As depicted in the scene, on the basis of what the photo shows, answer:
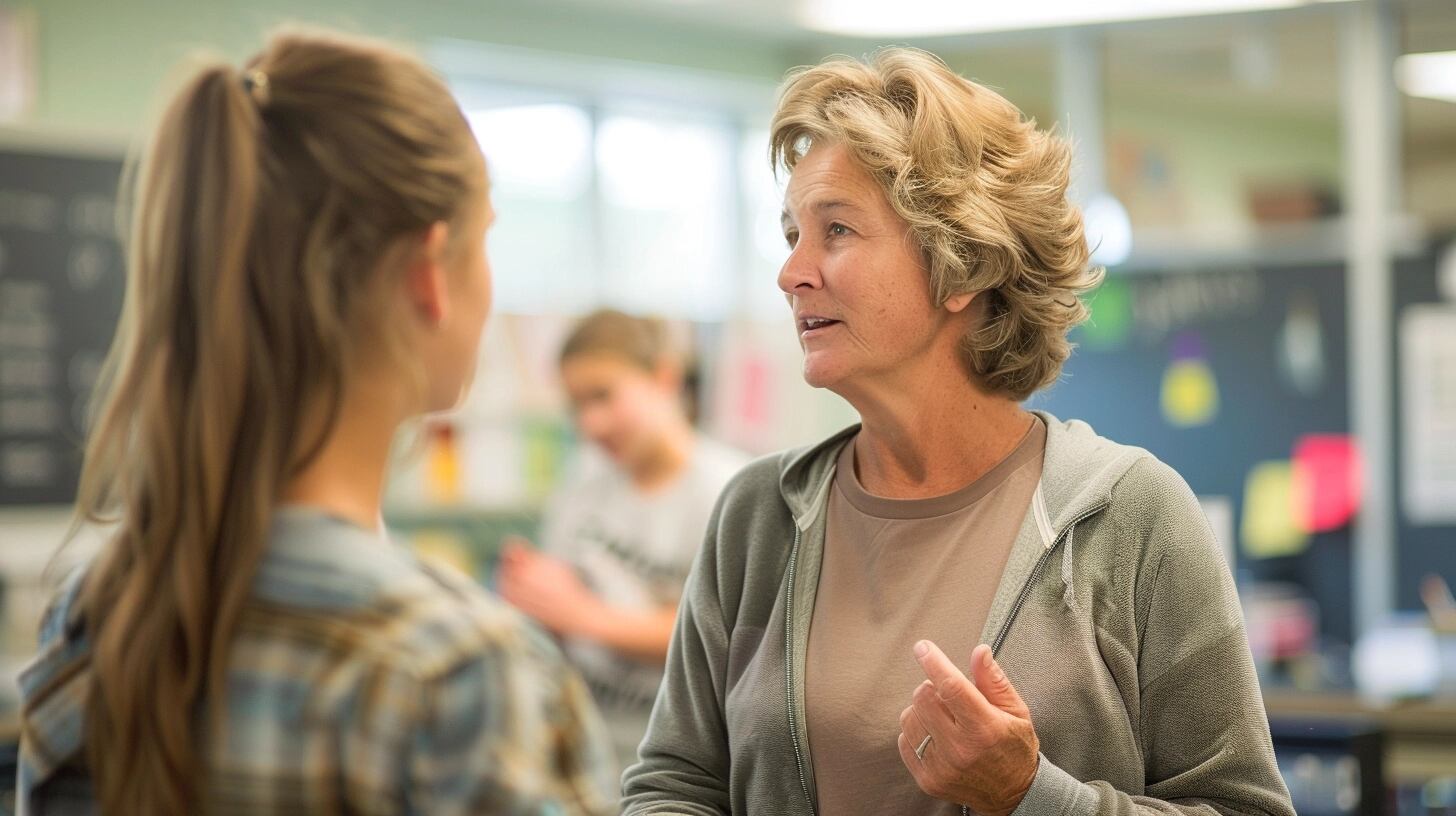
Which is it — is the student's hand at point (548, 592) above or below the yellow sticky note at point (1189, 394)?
below

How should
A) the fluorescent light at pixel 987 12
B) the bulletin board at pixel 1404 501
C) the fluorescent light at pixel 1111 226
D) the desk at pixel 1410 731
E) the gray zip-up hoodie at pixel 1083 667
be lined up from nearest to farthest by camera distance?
1. the gray zip-up hoodie at pixel 1083 667
2. the desk at pixel 1410 731
3. the bulletin board at pixel 1404 501
4. the fluorescent light at pixel 987 12
5. the fluorescent light at pixel 1111 226

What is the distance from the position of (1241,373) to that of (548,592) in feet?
10.2

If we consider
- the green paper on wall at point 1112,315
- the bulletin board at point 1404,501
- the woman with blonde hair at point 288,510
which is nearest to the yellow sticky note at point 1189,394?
the green paper on wall at point 1112,315

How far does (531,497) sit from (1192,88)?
3.09 metres

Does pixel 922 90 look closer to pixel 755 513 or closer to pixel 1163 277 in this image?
pixel 755 513

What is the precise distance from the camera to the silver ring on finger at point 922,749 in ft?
4.58

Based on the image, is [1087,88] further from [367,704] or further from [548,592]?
[367,704]

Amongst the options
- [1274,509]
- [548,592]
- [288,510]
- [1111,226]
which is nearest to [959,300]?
[288,510]

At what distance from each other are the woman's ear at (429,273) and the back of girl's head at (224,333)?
0.01 m

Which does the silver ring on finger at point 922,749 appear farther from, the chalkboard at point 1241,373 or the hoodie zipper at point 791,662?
the chalkboard at point 1241,373

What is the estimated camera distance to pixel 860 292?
1.60 meters

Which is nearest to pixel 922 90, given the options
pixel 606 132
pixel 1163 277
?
pixel 1163 277

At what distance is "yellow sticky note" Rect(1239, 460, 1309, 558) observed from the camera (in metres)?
5.11

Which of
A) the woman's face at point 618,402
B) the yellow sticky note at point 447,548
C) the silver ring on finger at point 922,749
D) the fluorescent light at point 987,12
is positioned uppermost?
the fluorescent light at point 987,12
